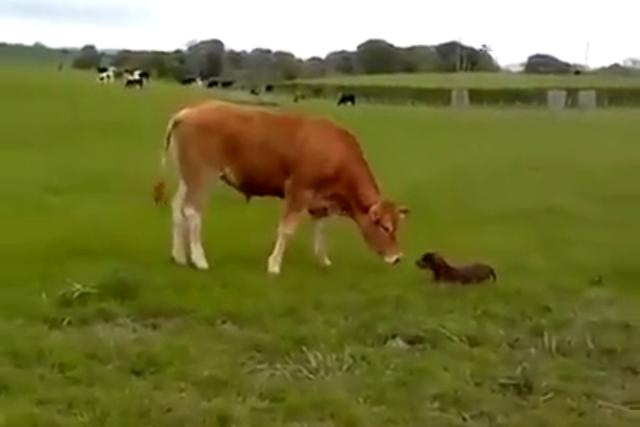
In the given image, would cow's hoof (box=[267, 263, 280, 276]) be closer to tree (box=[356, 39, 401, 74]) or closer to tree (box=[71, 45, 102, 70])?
tree (box=[71, 45, 102, 70])

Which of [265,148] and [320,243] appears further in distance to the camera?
[320,243]

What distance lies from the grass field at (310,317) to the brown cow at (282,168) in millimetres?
426

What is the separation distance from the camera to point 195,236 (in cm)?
1142

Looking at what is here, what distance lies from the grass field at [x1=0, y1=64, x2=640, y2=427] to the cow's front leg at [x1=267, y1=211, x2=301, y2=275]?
7.1 inches

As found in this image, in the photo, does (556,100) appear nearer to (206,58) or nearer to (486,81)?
(486,81)

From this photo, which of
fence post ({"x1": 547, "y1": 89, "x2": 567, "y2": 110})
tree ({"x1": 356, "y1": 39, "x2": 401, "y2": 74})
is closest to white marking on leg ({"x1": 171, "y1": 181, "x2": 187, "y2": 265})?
fence post ({"x1": 547, "y1": 89, "x2": 567, "y2": 110})

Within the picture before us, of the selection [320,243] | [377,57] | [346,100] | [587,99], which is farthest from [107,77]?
[320,243]

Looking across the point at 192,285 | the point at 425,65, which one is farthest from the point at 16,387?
the point at 425,65

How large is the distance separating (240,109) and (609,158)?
15615 mm

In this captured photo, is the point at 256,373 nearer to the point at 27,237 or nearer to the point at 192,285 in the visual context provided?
the point at 192,285

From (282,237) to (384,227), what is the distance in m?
0.93

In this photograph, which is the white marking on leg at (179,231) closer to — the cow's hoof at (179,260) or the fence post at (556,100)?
the cow's hoof at (179,260)

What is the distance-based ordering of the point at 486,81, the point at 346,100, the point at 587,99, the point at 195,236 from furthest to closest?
the point at 486,81
the point at 587,99
the point at 346,100
the point at 195,236

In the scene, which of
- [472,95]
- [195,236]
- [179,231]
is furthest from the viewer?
[472,95]
